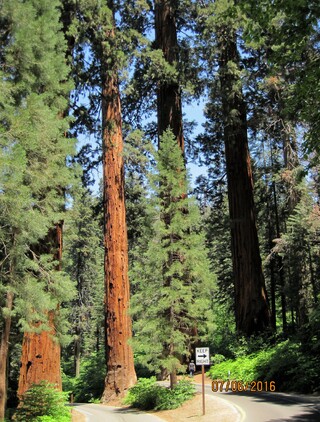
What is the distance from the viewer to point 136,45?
49.6 ft

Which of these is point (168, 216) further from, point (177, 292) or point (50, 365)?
point (50, 365)

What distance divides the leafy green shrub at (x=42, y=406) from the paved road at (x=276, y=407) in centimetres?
423

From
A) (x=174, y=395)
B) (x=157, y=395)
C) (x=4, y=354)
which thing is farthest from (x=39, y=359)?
(x=174, y=395)

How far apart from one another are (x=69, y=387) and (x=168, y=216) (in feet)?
69.3

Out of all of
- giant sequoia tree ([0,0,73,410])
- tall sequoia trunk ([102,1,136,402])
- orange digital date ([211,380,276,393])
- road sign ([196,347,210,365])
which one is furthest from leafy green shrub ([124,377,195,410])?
giant sequoia tree ([0,0,73,410])

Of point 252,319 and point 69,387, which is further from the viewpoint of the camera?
point 69,387

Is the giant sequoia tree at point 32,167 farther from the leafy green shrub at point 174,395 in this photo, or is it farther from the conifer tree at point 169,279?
the leafy green shrub at point 174,395

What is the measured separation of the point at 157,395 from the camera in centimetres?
1168

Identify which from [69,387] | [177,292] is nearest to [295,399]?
[177,292]

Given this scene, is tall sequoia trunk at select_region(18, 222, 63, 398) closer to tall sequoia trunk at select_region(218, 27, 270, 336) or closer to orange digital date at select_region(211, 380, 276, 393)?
orange digital date at select_region(211, 380, 276, 393)

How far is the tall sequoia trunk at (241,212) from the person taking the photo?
15859mm

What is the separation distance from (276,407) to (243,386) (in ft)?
12.7

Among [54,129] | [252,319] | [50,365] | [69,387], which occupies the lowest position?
[69,387]

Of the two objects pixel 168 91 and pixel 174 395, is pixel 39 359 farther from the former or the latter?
pixel 168 91
